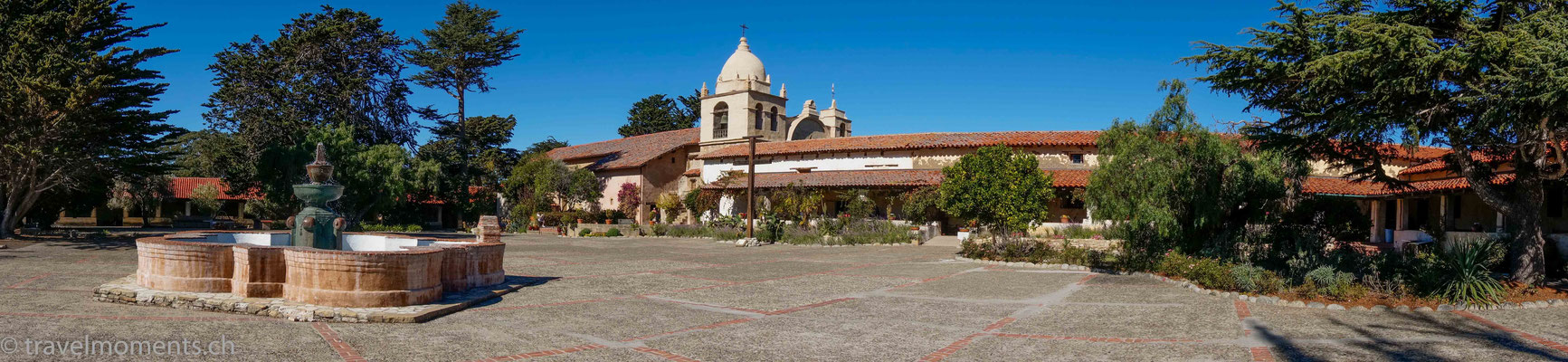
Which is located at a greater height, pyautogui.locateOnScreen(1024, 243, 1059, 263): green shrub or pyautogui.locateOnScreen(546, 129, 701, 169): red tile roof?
pyautogui.locateOnScreen(546, 129, 701, 169): red tile roof

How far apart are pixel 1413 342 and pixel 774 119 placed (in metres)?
37.1

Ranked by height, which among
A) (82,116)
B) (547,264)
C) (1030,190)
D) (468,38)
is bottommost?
(547,264)

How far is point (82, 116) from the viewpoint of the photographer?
963 inches

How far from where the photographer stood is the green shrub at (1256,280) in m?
12.4

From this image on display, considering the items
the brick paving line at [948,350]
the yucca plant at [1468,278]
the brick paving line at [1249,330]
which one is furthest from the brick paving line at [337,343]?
the yucca plant at [1468,278]

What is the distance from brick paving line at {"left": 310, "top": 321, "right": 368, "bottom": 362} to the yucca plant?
1322cm

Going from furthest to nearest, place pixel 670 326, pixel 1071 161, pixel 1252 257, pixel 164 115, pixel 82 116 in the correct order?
pixel 1071 161
pixel 164 115
pixel 82 116
pixel 1252 257
pixel 670 326

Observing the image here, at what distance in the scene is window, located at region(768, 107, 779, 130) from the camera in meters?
44.5

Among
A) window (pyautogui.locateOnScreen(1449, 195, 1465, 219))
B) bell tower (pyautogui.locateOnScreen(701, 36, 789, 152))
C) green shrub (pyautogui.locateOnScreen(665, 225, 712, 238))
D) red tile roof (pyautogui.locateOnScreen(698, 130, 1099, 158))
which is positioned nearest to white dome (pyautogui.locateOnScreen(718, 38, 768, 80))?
bell tower (pyautogui.locateOnScreen(701, 36, 789, 152))

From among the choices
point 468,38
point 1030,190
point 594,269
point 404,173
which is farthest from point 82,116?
point 1030,190

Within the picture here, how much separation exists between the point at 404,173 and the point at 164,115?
10453mm

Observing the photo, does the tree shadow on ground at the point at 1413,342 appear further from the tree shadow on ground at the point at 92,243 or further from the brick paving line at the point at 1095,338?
the tree shadow on ground at the point at 92,243

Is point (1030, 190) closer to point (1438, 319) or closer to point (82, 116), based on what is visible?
point (1438, 319)

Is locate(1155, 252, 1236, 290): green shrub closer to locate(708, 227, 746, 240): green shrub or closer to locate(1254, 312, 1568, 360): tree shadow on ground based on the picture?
locate(1254, 312, 1568, 360): tree shadow on ground
